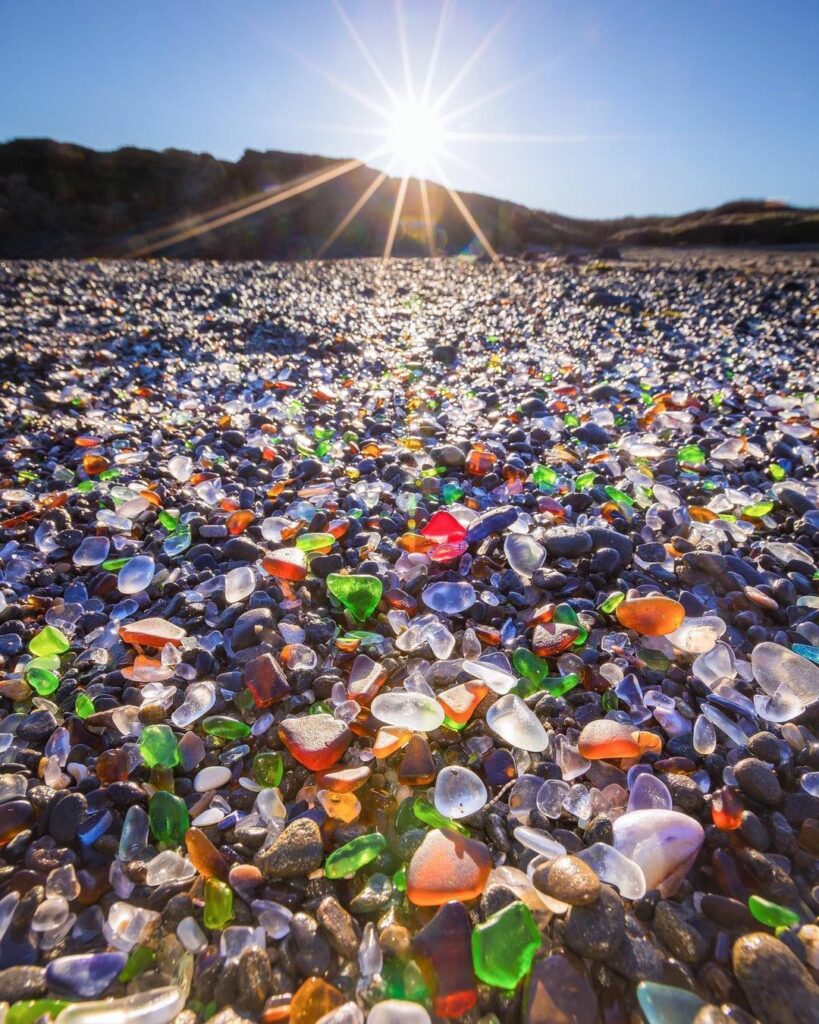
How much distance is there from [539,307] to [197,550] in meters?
6.57

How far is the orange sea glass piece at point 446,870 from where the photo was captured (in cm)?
104

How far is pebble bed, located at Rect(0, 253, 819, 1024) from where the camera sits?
96 cm

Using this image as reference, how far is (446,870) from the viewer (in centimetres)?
107

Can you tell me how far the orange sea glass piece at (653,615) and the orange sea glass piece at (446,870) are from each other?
83cm

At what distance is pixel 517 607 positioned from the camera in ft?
5.88

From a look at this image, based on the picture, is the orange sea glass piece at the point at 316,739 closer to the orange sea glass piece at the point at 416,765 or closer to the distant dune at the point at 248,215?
the orange sea glass piece at the point at 416,765

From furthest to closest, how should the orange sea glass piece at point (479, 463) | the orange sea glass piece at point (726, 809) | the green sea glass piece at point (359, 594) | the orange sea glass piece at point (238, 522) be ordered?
the orange sea glass piece at point (479, 463) < the orange sea glass piece at point (238, 522) < the green sea glass piece at point (359, 594) < the orange sea glass piece at point (726, 809)

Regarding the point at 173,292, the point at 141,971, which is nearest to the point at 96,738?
the point at 141,971

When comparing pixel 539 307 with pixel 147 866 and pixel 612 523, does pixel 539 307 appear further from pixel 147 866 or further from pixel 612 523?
pixel 147 866

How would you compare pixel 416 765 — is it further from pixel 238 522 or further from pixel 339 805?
pixel 238 522

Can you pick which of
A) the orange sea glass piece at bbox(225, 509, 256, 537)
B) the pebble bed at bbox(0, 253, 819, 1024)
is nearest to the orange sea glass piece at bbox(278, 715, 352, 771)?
the pebble bed at bbox(0, 253, 819, 1024)

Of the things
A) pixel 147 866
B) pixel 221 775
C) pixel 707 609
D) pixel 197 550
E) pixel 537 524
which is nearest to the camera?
pixel 147 866

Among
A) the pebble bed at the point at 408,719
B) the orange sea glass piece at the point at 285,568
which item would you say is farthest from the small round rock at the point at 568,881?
the orange sea glass piece at the point at 285,568

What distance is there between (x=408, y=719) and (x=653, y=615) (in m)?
0.81
